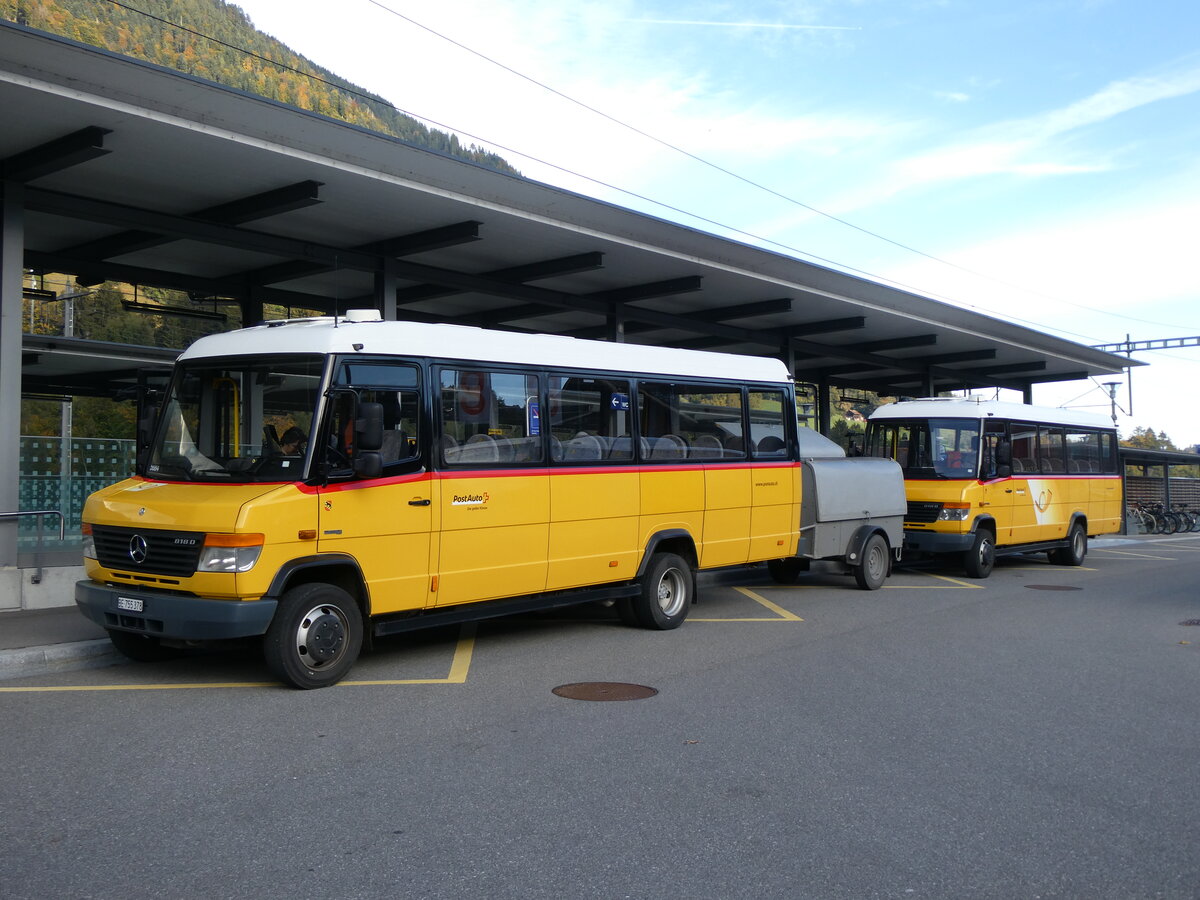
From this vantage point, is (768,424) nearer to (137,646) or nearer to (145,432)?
(145,432)

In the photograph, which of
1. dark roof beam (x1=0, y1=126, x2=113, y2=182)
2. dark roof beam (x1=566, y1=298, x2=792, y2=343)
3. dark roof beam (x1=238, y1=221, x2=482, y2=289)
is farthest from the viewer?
dark roof beam (x1=566, y1=298, x2=792, y2=343)

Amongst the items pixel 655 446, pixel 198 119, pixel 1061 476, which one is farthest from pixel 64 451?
pixel 1061 476

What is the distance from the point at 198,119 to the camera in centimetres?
1155

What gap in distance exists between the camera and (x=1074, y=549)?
21578 millimetres

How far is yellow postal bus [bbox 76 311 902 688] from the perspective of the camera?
27.2 ft

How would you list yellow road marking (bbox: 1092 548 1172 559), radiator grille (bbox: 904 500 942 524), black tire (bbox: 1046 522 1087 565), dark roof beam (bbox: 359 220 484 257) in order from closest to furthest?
dark roof beam (bbox: 359 220 484 257)
radiator grille (bbox: 904 500 942 524)
black tire (bbox: 1046 522 1087 565)
yellow road marking (bbox: 1092 548 1172 559)

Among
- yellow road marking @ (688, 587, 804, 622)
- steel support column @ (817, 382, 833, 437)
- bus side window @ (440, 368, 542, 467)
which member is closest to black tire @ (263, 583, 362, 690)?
bus side window @ (440, 368, 542, 467)

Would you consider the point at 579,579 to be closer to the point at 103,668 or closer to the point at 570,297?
the point at 103,668

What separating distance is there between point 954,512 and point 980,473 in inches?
36.6

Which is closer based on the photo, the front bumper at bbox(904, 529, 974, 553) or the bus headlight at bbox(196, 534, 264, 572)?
the bus headlight at bbox(196, 534, 264, 572)

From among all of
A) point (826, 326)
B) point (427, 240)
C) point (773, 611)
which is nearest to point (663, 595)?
point (773, 611)

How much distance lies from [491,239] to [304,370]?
340 inches

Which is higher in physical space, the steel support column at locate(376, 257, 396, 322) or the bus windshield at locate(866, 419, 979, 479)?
the steel support column at locate(376, 257, 396, 322)

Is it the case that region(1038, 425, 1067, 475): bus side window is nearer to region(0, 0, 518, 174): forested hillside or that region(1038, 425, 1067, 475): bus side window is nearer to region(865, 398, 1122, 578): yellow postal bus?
region(865, 398, 1122, 578): yellow postal bus
